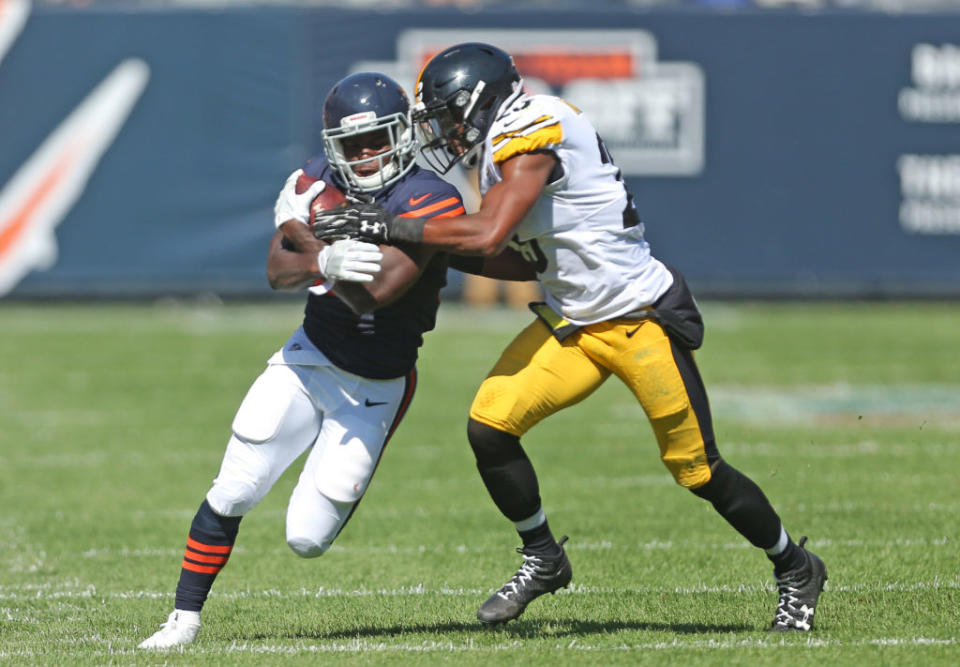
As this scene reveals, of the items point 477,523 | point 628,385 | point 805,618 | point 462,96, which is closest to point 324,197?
point 462,96

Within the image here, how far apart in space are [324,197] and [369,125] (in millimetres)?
301

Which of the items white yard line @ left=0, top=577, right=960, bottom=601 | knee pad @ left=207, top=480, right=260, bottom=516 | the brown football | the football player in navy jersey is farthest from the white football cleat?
the brown football

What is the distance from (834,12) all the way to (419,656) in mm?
12869

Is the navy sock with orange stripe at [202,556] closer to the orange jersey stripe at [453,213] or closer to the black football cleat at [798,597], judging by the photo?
the orange jersey stripe at [453,213]

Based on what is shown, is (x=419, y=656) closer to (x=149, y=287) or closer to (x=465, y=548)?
(x=465, y=548)

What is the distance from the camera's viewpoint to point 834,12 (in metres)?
15.8

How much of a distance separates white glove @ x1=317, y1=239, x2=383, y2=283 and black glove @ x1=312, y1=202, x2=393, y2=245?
0.10ft

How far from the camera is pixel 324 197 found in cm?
470

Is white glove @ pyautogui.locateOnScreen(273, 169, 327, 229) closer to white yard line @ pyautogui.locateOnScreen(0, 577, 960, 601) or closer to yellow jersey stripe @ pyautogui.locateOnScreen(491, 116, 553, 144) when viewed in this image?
yellow jersey stripe @ pyautogui.locateOnScreen(491, 116, 553, 144)

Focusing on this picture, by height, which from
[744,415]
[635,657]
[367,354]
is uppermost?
[367,354]

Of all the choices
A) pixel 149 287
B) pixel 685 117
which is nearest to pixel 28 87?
pixel 149 287

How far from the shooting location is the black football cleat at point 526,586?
15.8 feet

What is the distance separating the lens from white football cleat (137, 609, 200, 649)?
A: 4.54 metres

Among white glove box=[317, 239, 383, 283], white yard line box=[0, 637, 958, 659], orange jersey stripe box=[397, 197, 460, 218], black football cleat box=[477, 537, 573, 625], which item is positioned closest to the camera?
white glove box=[317, 239, 383, 283]
